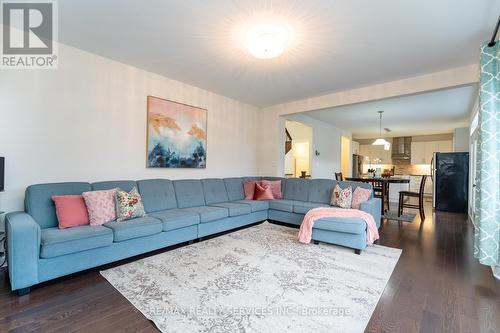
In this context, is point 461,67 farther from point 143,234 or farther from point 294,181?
point 143,234

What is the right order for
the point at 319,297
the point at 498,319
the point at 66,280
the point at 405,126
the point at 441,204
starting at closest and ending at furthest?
the point at 498,319 < the point at 319,297 < the point at 66,280 < the point at 441,204 < the point at 405,126

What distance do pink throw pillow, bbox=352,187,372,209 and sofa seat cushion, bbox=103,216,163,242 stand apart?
298cm

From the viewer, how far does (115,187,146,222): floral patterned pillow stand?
293cm

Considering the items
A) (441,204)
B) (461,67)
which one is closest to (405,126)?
(441,204)

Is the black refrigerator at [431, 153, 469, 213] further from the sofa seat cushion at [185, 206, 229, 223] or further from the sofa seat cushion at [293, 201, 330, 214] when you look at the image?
the sofa seat cushion at [185, 206, 229, 223]

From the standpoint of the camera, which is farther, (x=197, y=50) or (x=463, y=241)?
(x=463, y=241)

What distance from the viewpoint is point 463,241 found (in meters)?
3.86

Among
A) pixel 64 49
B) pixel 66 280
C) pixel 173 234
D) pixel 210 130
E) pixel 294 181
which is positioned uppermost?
pixel 64 49

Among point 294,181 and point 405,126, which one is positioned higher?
point 405,126

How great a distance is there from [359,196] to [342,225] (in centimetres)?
100

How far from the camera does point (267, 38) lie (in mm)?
2564

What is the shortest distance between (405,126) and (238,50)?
25.0ft

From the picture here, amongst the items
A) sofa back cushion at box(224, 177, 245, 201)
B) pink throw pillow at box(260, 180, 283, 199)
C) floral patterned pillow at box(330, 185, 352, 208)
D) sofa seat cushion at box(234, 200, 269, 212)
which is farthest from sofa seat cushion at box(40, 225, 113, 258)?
floral patterned pillow at box(330, 185, 352, 208)

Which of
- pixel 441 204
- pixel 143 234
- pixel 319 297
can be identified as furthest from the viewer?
pixel 441 204
